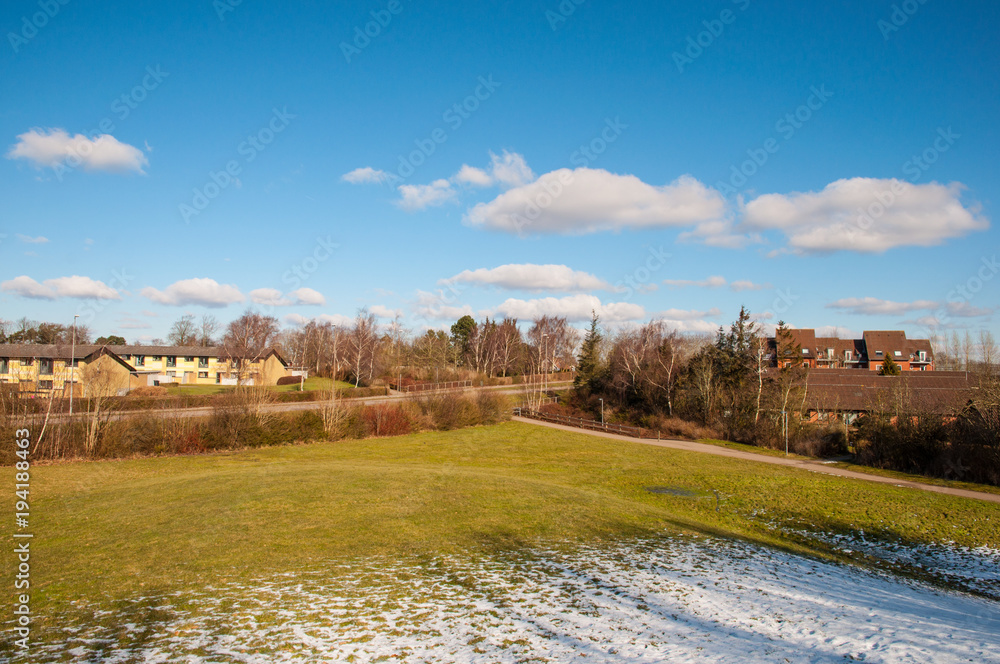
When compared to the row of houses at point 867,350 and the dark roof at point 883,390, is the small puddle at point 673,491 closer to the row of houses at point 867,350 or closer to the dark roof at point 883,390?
the dark roof at point 883,390

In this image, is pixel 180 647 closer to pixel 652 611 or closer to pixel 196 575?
pixel 196 575

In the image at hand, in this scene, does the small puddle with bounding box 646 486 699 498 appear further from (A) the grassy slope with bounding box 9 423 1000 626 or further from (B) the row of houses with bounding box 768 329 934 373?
(B) the row of houses with bounding box 768 329 934 373

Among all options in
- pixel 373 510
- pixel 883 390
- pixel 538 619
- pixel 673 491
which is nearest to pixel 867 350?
pixel 883 390

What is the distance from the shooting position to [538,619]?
755cm

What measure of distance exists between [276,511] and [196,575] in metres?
5.07

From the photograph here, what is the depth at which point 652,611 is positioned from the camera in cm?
809

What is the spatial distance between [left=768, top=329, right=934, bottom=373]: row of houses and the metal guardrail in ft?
117

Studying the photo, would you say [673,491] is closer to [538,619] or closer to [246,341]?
[538,619]

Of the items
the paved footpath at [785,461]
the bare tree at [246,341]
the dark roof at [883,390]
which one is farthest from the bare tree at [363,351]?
the dark roof at [883,390]

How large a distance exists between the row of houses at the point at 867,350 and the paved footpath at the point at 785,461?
126ft

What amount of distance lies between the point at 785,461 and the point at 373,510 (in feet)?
85.8

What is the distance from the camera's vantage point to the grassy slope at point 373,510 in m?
9.98

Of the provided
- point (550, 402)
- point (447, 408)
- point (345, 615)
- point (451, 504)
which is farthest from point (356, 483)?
point (550, 402)

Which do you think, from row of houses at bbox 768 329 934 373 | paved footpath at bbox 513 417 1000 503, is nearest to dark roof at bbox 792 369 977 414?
paved footpath at bbox 513 417 1000 503
